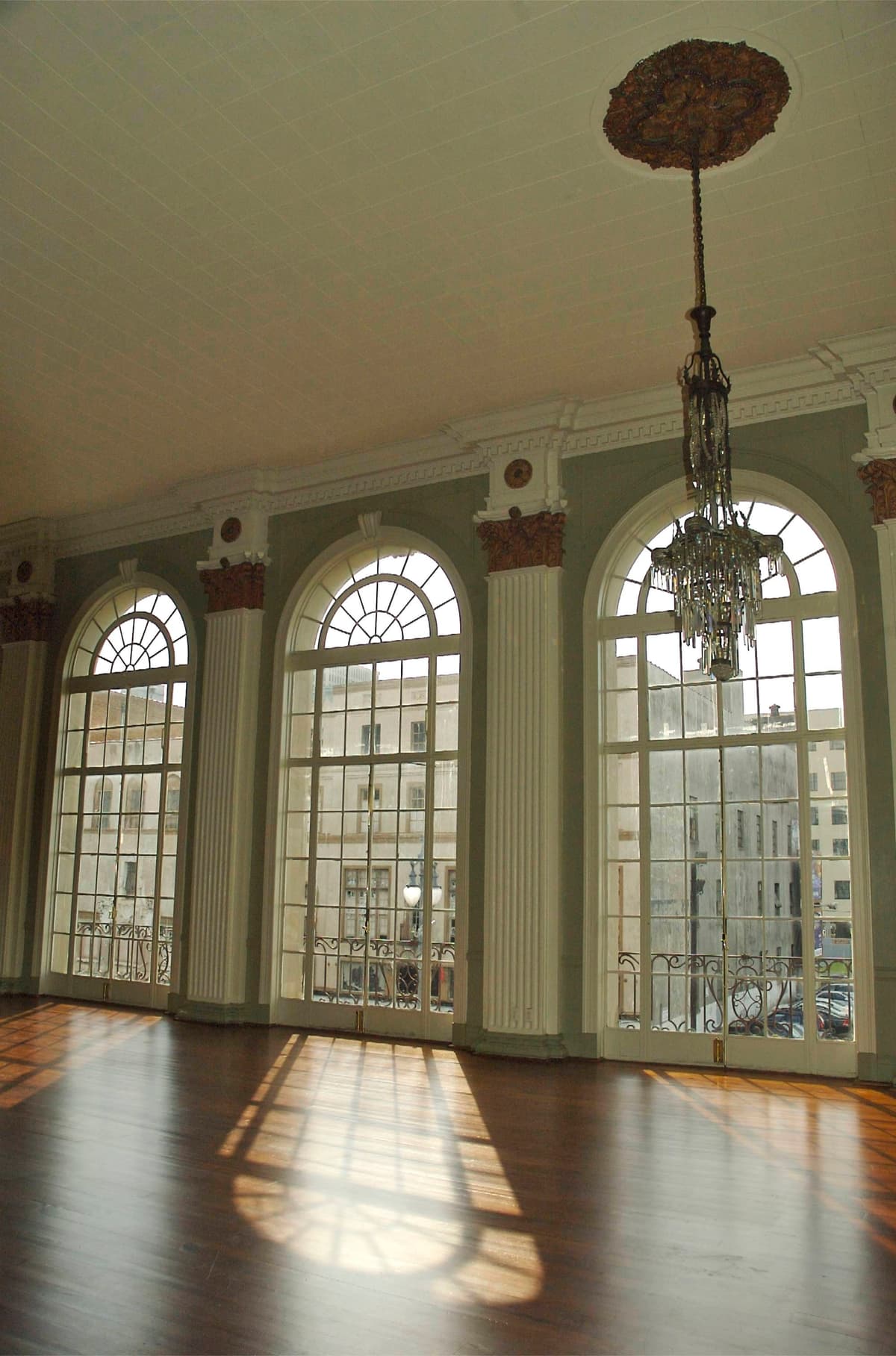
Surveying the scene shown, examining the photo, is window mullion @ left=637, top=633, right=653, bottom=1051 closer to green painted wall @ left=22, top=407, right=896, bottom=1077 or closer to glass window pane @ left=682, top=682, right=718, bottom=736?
glass window pane @ left=682, top=682, right=718, bottom=736

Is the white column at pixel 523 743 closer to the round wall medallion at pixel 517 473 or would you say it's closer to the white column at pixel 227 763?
the round wall medallion at pixel 517 473

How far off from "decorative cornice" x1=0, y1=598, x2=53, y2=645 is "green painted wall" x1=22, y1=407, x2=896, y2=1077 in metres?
1.73

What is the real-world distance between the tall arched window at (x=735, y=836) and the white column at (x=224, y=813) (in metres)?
3.12

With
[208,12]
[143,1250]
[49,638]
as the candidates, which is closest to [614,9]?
[208,12]

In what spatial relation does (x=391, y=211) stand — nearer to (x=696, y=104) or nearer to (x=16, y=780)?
(x=696, y=104)

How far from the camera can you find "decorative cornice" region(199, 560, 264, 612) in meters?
9.06

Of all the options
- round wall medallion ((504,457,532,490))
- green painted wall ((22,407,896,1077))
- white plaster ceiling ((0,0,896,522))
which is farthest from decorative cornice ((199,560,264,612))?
round wall medallion ((504,457,532,490))

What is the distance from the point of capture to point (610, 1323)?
2.93 meters

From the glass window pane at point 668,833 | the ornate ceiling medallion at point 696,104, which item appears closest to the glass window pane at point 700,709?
the glass window pane at point 668,833

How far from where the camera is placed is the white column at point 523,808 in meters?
7.15

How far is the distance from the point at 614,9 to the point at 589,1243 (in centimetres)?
456

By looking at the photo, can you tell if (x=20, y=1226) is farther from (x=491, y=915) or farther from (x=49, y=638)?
(x=49, y=638)

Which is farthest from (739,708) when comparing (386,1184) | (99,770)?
(99,770)

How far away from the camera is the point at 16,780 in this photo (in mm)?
10203
